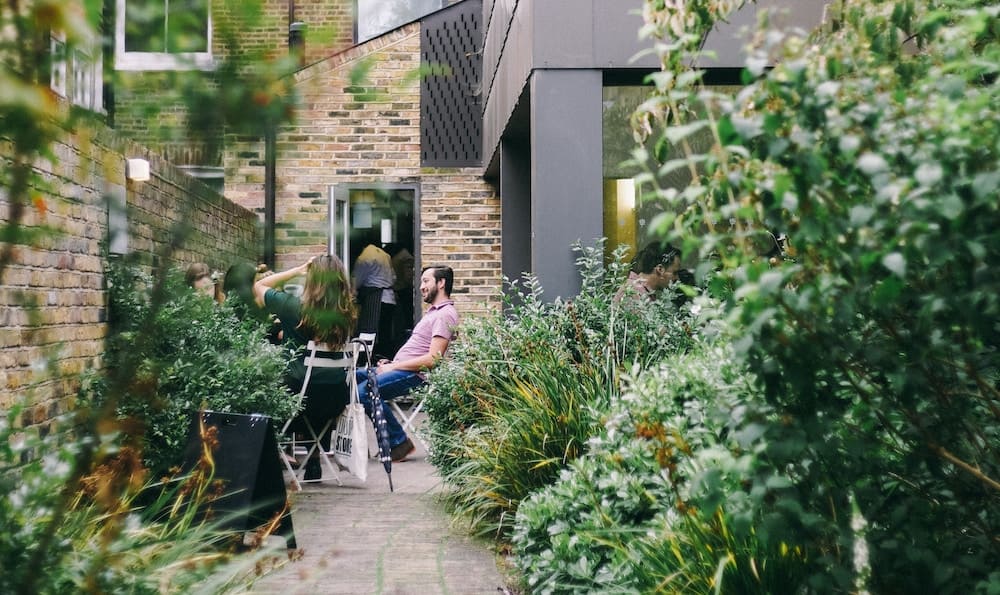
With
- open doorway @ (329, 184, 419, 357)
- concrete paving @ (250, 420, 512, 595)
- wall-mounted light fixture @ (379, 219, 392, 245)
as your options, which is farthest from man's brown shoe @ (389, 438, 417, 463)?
wall-mounted light fixture @ (379, 219, 392, 245)

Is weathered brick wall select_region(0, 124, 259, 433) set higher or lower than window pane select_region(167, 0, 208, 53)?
lower

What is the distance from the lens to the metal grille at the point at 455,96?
11625 millimetres

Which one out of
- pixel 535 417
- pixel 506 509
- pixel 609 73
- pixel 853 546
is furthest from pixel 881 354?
pixel 609 73

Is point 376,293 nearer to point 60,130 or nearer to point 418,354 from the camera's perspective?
point 418,354

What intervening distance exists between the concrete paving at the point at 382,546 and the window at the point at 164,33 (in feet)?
6.86

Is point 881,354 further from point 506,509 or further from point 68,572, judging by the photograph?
point 506,509

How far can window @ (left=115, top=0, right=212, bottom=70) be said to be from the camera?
1.26m

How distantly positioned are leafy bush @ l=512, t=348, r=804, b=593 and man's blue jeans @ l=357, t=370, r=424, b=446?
3644mm

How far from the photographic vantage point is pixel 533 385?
489 cm

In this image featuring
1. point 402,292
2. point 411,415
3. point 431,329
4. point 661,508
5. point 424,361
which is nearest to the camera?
point 661,508

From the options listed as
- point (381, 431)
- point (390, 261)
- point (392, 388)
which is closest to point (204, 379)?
point (381, 431)

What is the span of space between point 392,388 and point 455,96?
5.25 metres

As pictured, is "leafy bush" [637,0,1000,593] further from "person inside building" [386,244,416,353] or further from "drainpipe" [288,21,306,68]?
"person inside building" [386,244,416,353]

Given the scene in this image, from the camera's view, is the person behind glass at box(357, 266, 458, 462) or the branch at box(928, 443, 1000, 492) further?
the person behind glass at box(357, 266, 458, 462)
